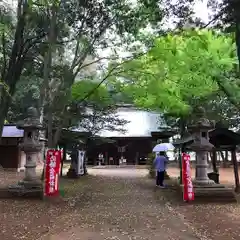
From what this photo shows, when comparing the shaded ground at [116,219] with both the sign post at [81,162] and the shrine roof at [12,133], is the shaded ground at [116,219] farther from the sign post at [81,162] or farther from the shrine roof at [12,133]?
the shrine roof at [12,133]

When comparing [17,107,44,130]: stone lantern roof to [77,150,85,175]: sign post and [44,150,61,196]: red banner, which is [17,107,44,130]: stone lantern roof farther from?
[77,150,85,175]: sign post

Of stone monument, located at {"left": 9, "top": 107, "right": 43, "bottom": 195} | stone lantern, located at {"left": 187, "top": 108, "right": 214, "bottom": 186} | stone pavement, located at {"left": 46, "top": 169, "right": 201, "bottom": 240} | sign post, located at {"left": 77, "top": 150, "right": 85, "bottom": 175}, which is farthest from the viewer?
sign post, located at {"left": 77, "top": 150, "right": 85, "bottom": 175}

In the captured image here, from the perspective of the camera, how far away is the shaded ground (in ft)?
27.0

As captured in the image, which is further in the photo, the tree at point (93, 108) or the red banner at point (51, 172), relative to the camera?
the tree at point (93, 108)

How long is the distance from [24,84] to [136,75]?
39.7ft

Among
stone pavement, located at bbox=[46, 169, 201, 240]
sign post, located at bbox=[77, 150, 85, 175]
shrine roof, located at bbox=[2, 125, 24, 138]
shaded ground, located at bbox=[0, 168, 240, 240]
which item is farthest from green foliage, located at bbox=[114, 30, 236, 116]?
shrine roof, located at bbox=[2, 125, 24, 138]

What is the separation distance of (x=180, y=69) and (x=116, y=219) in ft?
26.5

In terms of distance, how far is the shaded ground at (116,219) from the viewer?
822cm

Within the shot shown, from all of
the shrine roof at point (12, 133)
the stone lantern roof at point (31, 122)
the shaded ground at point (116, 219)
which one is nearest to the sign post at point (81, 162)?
the shrine roof at point (12, 133)

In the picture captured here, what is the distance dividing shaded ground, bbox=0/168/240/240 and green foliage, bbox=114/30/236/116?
5165 mm

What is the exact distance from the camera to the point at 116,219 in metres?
9.94

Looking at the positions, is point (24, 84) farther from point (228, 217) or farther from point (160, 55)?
point (228, 217)

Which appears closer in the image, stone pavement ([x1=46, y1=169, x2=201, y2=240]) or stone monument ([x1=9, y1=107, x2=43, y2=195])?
stone pavement ([x1=46, y1=169, x2=201, y2=240])

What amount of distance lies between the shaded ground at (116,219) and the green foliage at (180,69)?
517 cm
